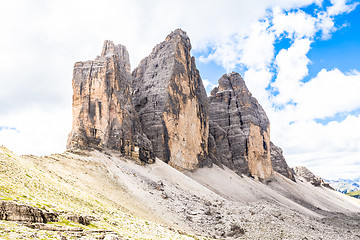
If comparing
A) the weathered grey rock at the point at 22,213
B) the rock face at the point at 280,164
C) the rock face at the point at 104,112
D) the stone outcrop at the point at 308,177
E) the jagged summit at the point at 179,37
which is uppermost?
the jagged summit at the point at 179,37

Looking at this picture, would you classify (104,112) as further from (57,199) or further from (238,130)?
(238,130)

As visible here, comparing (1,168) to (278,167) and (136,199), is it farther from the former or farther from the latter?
(278,167)

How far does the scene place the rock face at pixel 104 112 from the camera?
183 ft

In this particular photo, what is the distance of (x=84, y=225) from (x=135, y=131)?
44.2 m

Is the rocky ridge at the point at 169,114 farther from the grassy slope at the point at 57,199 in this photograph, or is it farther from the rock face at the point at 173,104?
the grassy slope at the point at 57,199

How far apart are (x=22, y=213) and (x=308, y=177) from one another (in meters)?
154

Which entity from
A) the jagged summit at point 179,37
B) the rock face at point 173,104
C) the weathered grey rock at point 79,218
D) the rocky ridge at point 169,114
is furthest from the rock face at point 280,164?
the weathered grey rock at point 79,218

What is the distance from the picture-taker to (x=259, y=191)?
81.2m

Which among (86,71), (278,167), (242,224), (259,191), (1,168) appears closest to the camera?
(1,168)

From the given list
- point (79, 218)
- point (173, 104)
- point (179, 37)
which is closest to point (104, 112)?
point (173, 104)

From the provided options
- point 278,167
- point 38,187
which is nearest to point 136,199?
point 38,187

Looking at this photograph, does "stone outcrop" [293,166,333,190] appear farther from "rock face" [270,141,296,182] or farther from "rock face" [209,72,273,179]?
"rock face" [209,72,273,179]

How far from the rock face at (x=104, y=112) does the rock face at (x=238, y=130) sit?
1588 inches

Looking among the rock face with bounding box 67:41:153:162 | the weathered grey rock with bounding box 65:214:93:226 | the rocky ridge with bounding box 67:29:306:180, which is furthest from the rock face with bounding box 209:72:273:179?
the weathered grey rock with bounding box 65:214:93:226
